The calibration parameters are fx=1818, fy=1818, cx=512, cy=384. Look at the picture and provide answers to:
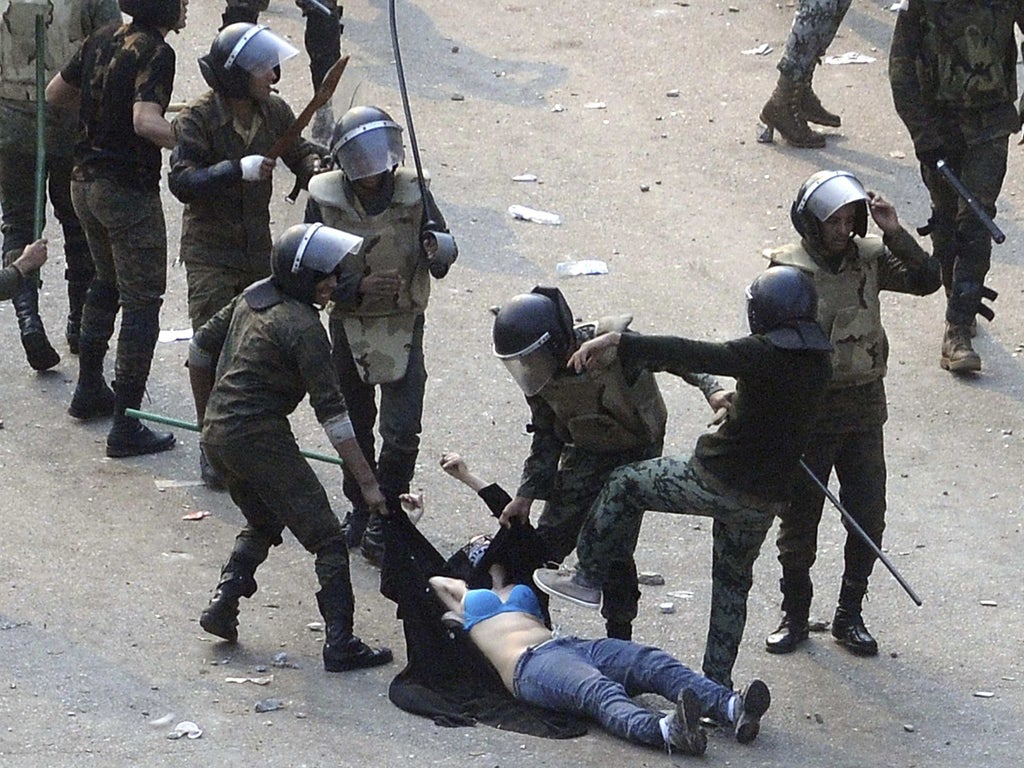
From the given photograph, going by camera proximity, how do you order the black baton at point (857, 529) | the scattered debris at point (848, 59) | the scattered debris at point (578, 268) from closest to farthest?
the black baton at point (857, 529), the scattered debris at point (578, 268), the scattered debris at point (848, 59)

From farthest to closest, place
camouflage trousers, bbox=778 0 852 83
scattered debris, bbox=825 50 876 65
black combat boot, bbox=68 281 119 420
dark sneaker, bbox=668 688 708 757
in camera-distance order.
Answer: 1. scattered debris, bbox=825 50 876 65
2. camouflage trousers, bbox=778 0 852 83
3. black combat boot, bbox=68 281 119 420
4. dark sneaker, bbox=668 688 708 757

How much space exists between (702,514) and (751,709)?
633mm

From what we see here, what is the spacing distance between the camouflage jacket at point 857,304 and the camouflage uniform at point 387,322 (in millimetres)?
1354

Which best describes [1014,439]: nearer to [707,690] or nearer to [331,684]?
[707,690]

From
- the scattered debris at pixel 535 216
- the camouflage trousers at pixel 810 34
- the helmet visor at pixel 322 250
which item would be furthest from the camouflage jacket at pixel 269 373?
the camouflage trousers at pixel 810 34

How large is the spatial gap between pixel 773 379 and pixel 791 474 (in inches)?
13.4

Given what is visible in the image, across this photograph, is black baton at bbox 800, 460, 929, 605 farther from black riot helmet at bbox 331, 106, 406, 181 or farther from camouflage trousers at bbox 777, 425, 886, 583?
black riot helmet at bbox 331, 106, 406, 181

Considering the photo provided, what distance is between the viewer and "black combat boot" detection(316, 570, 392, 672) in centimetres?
595

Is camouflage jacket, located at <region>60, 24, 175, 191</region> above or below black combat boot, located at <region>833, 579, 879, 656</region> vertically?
above

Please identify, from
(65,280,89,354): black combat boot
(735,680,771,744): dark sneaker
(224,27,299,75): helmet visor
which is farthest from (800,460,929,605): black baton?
(65,280,89,354): black combat boot

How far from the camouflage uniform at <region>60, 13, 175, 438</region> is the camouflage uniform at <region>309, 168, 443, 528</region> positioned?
115 cm

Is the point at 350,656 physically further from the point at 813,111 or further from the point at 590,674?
the point at 813,111

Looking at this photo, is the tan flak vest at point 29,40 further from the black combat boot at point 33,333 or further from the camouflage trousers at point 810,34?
the camouflage trousers at point 810,34

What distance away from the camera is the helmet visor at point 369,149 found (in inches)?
250
